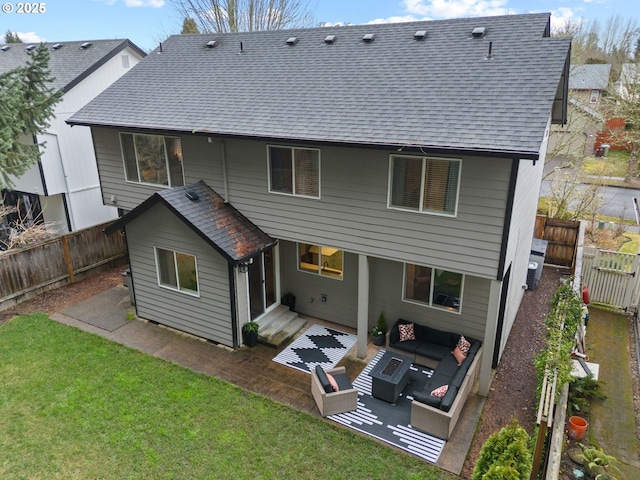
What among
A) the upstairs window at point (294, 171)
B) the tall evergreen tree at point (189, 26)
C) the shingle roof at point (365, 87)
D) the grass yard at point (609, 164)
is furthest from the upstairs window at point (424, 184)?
the grass yard at point (609, 164)

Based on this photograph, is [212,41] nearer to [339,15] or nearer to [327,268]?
[327,268]

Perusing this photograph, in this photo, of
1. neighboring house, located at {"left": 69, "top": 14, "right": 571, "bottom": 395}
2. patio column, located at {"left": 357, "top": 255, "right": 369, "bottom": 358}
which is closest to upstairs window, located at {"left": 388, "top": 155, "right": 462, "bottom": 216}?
neighboring house, located at {"left": 69, "top": 14, "right": 571, "bottom": 395}

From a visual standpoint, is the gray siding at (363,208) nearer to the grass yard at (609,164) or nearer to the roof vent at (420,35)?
the roof vent at (420,35)

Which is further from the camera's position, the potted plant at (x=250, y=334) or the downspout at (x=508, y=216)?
the potted plant at (x=250, y=334)

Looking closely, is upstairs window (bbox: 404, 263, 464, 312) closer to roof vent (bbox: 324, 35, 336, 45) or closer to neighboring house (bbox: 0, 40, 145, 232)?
roof vent (bbox: 324, 35, 336, 45)

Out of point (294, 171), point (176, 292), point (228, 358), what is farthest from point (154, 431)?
point (294, 171)

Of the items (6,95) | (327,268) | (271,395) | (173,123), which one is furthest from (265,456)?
(6,95)

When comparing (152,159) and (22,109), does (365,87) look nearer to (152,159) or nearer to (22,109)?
(152,159)
